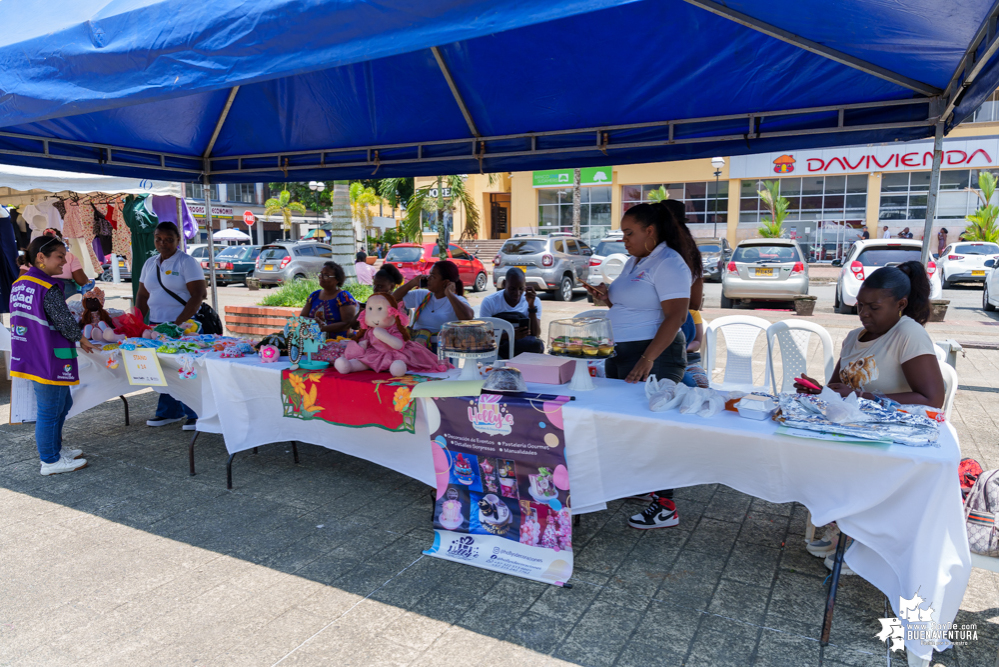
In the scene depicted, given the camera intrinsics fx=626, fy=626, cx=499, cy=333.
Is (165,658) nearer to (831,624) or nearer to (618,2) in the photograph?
(831,624)

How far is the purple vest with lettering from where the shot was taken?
4.02m

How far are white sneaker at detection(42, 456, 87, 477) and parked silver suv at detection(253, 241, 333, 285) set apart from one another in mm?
13186

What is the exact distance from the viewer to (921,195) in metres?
26.7

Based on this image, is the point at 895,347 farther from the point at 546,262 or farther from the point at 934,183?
the point at 546,262

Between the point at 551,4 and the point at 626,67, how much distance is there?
7.06 feet

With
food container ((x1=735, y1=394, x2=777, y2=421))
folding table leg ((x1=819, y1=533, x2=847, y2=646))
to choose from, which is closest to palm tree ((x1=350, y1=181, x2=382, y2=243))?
food container ((x1=735, y1=394, x2=777, y2=421))

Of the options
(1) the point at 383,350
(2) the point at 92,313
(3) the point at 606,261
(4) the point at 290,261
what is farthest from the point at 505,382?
(4) the point at 290,261

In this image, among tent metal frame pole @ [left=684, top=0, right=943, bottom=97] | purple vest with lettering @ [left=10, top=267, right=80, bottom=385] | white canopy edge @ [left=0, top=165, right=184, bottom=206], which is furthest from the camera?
white canopy edge @ [left=0, top=165, right=184, bottom=206]

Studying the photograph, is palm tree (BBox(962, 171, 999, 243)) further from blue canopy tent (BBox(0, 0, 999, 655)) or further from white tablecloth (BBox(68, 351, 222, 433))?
white tablecloth (BBox(68, 351, 222, 433))

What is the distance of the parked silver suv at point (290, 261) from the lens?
696 inches

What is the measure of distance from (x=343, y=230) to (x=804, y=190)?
24632 millimetres

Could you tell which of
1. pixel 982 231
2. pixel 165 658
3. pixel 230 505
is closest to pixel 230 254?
pixel 230 505

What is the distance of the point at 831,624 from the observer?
2.48 metres

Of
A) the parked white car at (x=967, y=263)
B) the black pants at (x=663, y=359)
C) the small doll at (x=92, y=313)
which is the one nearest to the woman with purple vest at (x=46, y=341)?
the small doll at (x=92, y=313)
